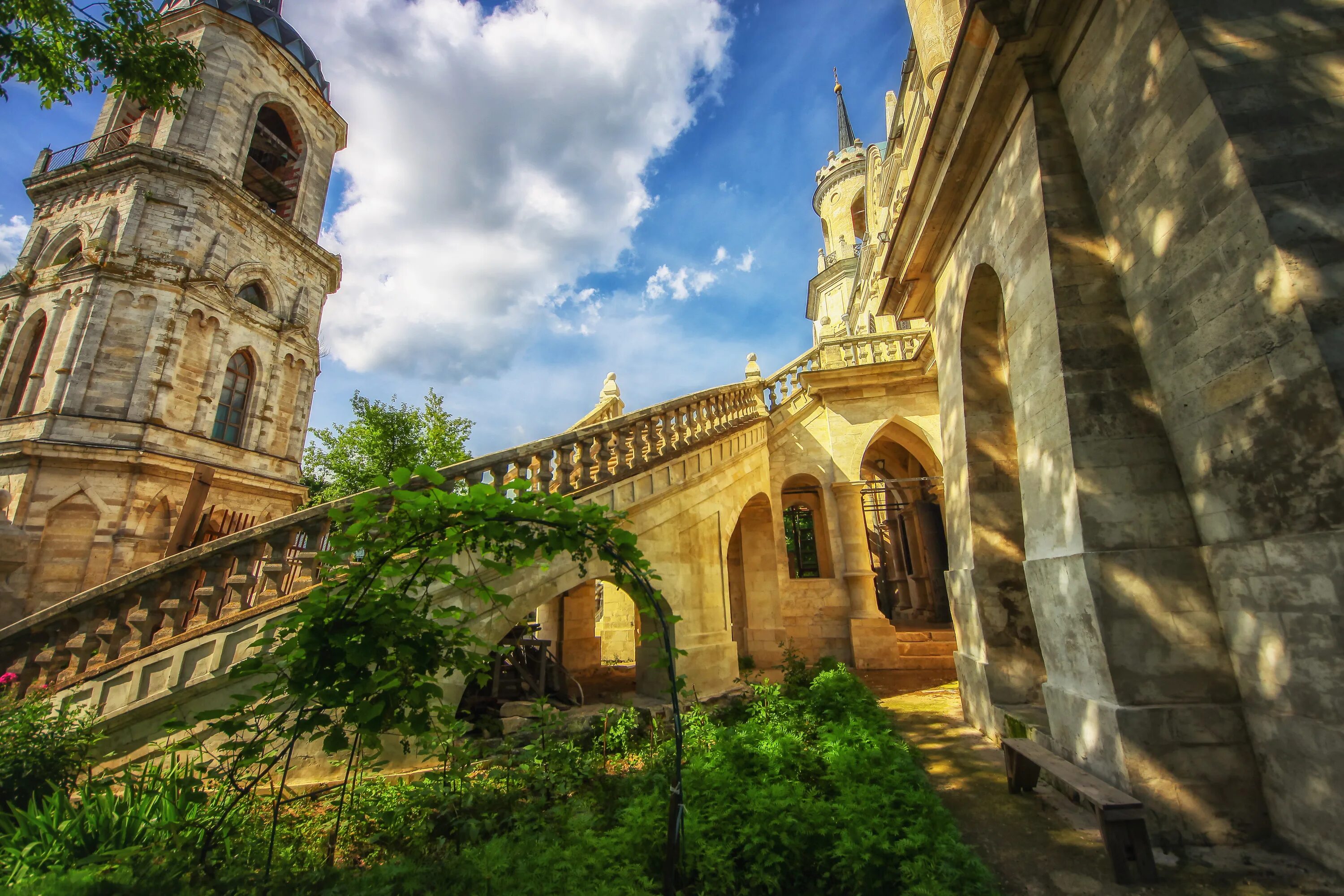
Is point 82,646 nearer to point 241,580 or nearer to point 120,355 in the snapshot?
point 241,580

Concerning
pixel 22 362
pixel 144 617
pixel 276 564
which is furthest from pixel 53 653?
pixel 22 362

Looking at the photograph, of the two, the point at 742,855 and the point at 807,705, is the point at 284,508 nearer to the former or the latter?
the point at 807,705

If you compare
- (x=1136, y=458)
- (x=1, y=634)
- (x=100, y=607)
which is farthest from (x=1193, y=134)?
(x=1, y=634)

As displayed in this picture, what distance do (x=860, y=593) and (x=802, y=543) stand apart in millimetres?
7286

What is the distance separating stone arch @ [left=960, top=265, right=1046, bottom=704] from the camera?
570 centimetres

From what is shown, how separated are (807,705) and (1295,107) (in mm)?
6410

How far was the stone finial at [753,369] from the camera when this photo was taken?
13.6 m

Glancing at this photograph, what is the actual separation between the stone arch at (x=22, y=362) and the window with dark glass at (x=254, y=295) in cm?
439

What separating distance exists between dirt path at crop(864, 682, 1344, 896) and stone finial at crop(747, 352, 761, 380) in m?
9.66

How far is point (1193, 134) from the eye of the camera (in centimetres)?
355

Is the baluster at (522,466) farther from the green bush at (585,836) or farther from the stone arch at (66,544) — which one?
the stone arch at (66,544)

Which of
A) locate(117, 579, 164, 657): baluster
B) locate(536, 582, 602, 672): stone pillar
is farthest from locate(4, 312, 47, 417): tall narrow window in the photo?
locate(536, 582, 602, 672): stone pillar

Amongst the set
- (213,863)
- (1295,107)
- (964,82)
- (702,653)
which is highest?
(964,82)

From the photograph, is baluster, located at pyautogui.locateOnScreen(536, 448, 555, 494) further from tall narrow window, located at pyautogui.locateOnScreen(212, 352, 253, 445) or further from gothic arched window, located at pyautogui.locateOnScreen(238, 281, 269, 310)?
gothic arched window, located at pyautogui.locateOnScreen(238, 281, 269, 310)
